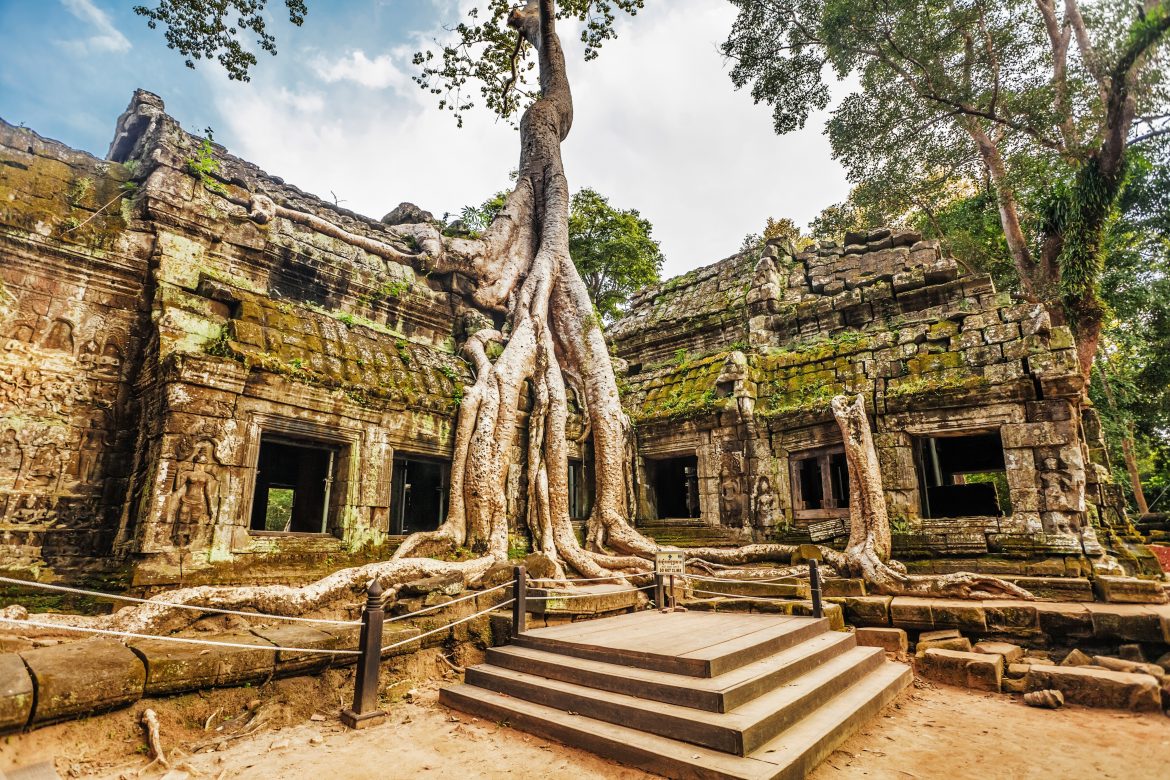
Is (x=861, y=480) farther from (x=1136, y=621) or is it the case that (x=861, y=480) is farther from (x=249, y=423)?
(x=249, y=423)

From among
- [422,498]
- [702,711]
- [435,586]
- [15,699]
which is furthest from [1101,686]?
[422,498]

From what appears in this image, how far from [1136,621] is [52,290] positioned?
11142 mm

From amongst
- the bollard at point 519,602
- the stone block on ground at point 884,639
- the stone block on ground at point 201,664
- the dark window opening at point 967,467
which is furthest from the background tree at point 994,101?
the stone block on ground at point 201,664

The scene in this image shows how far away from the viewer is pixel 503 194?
664 inches

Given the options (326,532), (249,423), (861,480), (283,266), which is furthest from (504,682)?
(283,266)

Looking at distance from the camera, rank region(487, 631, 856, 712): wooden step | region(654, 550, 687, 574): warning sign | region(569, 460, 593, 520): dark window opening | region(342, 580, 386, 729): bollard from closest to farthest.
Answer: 1. region(487, 631, 856, 712): wooden step
2. region(342, 580, 386, 729): bollard
3. region(654, 550, 687, 574): warning sign
4. region(569, 460, 593, 520): dark window opening

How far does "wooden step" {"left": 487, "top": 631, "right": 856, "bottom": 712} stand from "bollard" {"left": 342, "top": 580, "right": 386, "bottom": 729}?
1208mm

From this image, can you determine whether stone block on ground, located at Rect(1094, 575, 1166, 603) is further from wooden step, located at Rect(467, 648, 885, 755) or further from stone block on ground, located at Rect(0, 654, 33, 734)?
stone block on ground, located at Rect(0, 654, 33, 734)

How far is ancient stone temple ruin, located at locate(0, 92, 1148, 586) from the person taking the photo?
17.7ft

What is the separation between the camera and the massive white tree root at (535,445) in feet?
19.1

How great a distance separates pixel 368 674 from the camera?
4.11 m

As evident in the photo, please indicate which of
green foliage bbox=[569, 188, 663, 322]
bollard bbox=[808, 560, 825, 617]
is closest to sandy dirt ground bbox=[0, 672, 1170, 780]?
bollard bbox=[808, 560, 825, 617]

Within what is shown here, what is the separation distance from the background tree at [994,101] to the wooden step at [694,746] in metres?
8.49

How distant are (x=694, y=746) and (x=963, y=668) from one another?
3.30 metres
